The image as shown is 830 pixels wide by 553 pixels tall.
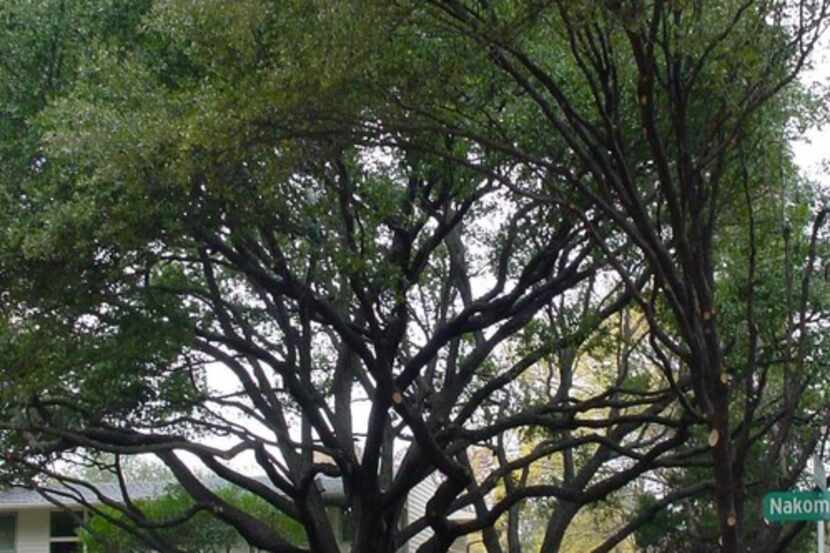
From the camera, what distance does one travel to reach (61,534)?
28188 millimetres

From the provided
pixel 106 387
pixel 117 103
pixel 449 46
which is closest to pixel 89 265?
pixel 117 103

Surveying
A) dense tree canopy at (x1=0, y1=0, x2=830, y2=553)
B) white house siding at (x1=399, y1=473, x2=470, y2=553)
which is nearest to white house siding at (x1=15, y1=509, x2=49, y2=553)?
white house siding at (x1=399, y1=473, x2=470, y2=553)

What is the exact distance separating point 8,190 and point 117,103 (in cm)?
172

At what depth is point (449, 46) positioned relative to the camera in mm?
11188

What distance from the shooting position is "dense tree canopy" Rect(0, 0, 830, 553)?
9.91m

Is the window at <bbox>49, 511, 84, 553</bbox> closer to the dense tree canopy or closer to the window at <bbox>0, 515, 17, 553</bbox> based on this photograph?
the window at <bbox>0, 515, 17, 553</bbox>

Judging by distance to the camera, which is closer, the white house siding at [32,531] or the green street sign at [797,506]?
the green street sign at [797,506]

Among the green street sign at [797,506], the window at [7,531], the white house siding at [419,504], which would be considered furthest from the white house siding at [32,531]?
the green street sign at [797,506]

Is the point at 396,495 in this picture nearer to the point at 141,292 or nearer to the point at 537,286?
the point at 537,286

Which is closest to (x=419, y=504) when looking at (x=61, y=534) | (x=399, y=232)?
(x=61, y=534)

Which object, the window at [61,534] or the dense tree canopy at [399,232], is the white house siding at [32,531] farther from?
the dense tree canopy at [399,232]

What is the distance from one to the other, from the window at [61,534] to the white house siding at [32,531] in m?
0.15

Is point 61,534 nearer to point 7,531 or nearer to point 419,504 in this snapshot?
point 7,531

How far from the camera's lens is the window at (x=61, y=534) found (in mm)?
28047
